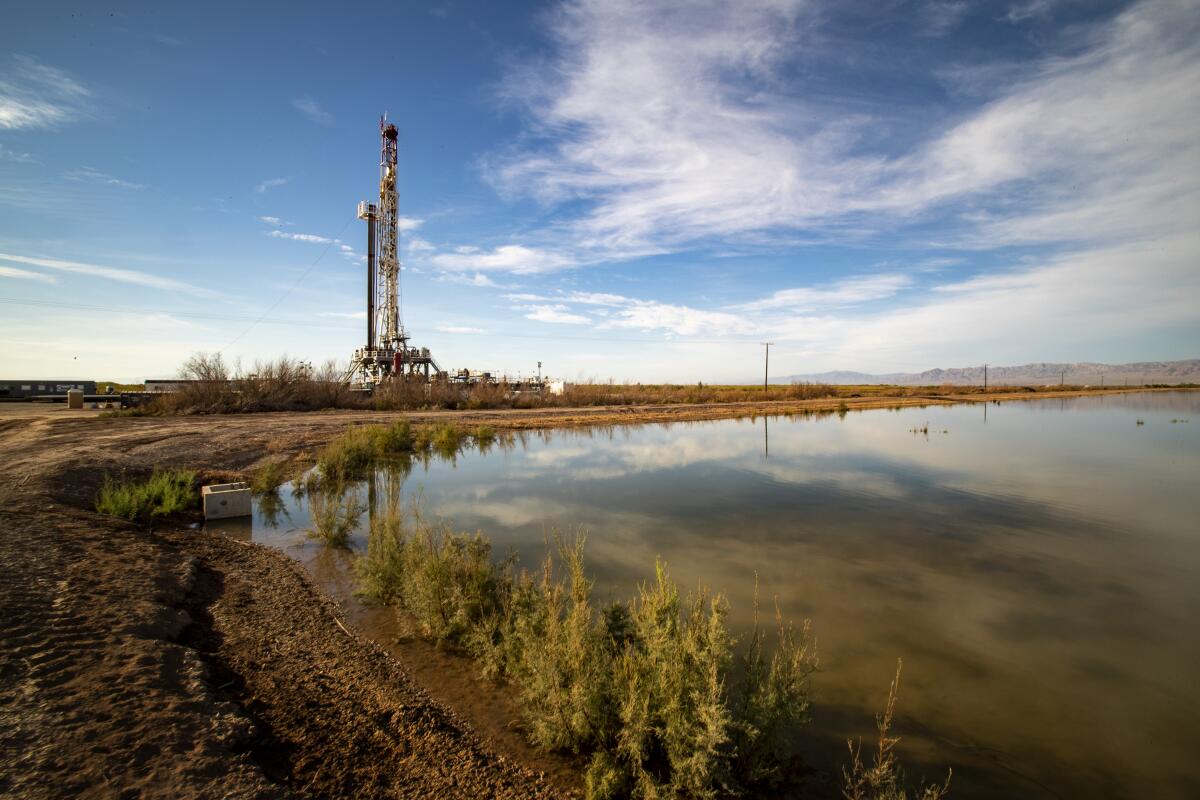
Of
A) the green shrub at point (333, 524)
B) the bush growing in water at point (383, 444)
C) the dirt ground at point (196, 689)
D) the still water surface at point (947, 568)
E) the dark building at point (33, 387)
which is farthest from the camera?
the dark building at point (33, 387)

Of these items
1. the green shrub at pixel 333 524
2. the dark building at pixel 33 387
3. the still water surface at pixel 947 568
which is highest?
the dark building at pixel 33 387

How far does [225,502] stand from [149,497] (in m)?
1.13

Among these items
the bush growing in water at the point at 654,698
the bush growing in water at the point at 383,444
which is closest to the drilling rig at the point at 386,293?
the bush growing in water at the point at 383,444

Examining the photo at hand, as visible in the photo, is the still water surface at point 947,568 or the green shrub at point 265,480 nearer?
the still water surface at point 947,568

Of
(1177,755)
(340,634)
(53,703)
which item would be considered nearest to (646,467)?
(340,634)

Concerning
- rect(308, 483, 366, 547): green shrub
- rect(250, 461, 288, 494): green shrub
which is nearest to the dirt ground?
rect(308, 483, 366, 547): green shrub

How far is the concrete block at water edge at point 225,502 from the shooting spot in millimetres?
9711

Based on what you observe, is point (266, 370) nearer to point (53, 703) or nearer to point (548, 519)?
point (548, 519)

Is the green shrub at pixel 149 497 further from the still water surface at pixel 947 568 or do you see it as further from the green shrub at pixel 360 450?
the green shrub at pixel 360 450

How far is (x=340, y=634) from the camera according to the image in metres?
5.33

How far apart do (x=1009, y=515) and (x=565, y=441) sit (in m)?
15.0

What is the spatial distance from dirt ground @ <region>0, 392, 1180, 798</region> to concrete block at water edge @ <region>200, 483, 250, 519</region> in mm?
2036

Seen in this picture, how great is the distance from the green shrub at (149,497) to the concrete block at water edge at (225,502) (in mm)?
496

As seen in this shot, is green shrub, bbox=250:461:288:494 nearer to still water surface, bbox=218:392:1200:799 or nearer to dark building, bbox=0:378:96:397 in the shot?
still water surface, bbox=218:392:1200:799
